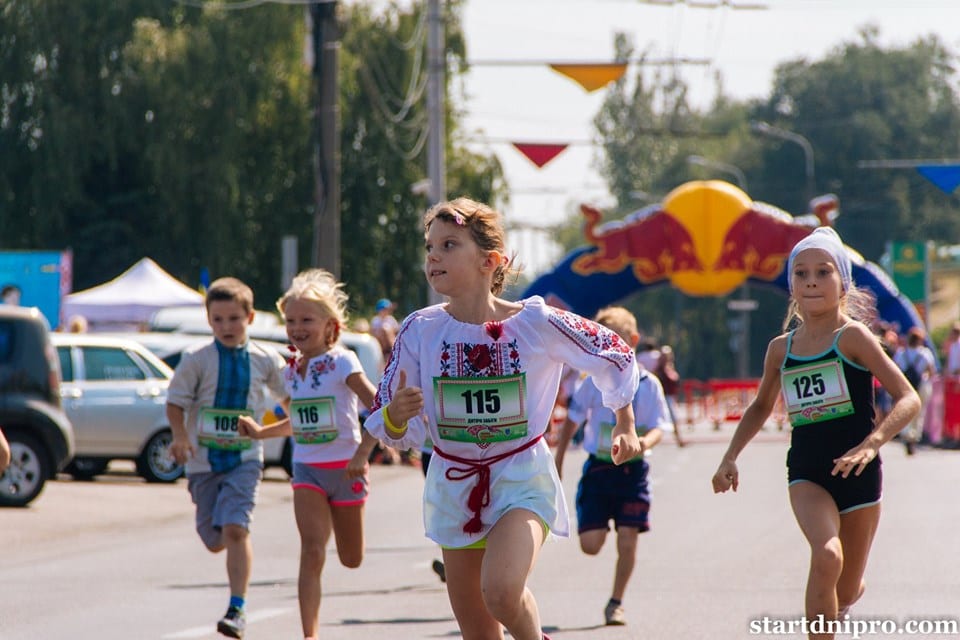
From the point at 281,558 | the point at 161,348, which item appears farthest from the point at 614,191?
the point at 281,558

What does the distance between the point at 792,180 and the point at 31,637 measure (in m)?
70.2

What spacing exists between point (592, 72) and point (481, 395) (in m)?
17.4

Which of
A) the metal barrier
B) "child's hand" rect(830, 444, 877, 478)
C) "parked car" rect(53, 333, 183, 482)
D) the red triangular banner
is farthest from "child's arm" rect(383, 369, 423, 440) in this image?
the metal barrier

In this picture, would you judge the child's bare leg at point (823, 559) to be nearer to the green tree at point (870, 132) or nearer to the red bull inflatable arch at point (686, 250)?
the red bull inflatable arch at point (686, 250)

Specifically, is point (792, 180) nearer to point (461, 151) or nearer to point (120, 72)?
point (461, 151)

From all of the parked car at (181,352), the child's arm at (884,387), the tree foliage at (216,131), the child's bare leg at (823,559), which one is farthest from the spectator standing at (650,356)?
the child's bare leg at (823,559)

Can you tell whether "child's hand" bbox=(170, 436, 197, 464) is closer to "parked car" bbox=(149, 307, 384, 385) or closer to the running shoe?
the running shoe

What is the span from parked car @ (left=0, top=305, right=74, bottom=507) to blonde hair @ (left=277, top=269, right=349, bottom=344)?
25.5ft

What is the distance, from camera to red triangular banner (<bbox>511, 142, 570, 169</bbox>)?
26.3 m

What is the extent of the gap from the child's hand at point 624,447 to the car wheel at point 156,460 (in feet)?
45.8

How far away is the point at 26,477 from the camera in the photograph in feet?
53.6

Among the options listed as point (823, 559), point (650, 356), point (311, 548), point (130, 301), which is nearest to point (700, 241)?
point (650, 356)

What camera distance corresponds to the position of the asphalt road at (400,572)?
30.6ft

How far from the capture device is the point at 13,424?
16.0 m
